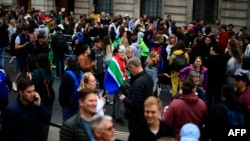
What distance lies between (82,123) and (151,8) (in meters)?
23.8

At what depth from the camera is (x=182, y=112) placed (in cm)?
666

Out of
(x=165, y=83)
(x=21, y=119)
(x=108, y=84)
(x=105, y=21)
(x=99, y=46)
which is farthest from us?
(x=105, y=21)

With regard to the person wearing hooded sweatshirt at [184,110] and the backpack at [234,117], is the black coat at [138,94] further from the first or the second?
the backpack at [234,117]

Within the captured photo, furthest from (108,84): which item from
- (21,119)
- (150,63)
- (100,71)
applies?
(21,119)

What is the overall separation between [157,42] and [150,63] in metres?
3.44

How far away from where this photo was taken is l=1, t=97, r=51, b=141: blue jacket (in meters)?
5.88

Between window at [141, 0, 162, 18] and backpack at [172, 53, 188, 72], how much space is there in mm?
17180

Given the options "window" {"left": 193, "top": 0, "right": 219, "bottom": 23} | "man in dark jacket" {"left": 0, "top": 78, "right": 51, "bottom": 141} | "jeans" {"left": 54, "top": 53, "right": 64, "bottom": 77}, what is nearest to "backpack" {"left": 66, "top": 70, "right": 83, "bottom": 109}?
"man in dark jacket" {"left": 0, "top": 78, "right": 51, "bottom": 141}

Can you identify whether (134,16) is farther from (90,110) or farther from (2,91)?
(90,110)

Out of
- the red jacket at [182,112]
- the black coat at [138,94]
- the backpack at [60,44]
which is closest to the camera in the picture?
the red jacket at [182,112]

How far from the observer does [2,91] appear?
844cm

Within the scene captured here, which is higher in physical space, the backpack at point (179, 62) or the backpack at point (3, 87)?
the backpack at point (179, 62)

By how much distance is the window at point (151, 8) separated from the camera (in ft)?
92.8

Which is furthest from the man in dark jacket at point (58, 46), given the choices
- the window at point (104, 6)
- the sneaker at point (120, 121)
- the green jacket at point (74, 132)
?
the window at point (104, 6)
